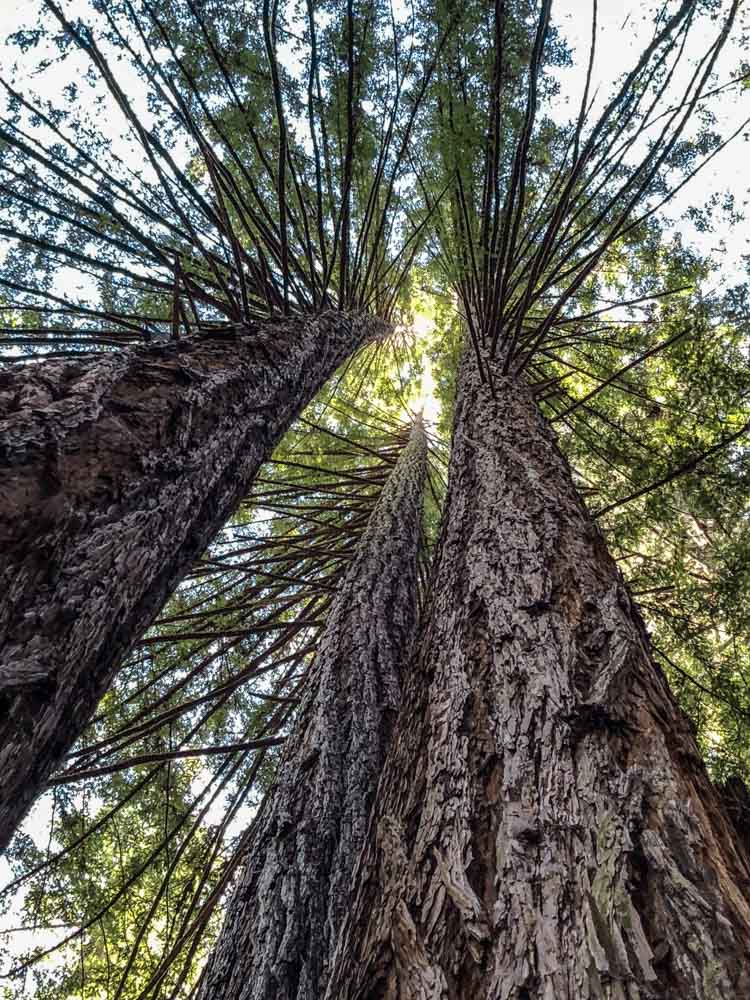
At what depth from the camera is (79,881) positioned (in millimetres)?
3922

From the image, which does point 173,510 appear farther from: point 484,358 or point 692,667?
point 692,667

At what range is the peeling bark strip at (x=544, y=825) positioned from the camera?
0.88 m

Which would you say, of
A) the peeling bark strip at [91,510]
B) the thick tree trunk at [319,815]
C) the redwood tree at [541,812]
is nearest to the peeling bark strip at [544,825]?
the redwood tree at [541,812]

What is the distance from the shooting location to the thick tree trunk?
5.60ft

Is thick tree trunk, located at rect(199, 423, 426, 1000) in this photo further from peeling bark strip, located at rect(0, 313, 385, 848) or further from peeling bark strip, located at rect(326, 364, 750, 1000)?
peeling bark strip, located at rect(0, 313, 385, 848)

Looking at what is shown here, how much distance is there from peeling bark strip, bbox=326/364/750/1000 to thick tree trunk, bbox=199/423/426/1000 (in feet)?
1.85

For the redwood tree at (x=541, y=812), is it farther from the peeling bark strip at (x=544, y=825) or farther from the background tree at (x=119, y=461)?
the background tree at (x=119, y=461)

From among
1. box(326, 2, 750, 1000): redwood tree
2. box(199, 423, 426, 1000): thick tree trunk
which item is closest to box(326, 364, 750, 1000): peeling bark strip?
box(326, 2, 750, 1000): redwood tree

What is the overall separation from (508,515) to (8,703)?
1.60 metres

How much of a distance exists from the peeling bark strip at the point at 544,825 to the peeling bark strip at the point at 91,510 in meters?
0.76

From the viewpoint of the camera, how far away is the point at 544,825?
1.09 meters

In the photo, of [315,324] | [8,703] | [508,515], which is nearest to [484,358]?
[315,324]

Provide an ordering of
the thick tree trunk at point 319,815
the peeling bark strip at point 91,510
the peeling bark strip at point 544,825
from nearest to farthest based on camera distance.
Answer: the peeling bark strip at point 544,825 → the peeling bark strip at point 91,510 → the thick tree trunk at point 319,815

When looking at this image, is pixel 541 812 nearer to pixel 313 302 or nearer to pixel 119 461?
pixel 119 461
